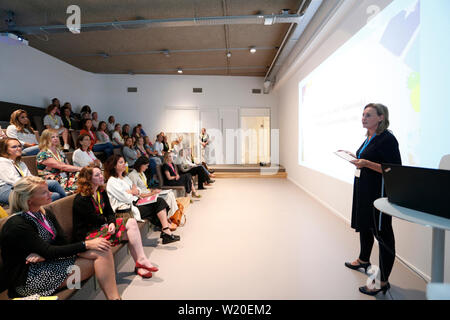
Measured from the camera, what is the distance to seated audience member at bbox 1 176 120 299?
1.38m

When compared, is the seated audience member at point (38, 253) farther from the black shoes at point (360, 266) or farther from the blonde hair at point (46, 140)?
the black shoes at point (360, 266)

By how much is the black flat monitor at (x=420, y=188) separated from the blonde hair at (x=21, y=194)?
2196 millimetres

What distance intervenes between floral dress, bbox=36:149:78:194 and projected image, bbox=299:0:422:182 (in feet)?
12.9

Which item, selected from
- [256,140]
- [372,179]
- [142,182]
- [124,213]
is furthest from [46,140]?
[256,140]

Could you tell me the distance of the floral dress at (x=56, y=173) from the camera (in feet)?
10.1

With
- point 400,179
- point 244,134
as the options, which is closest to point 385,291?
point 400,179

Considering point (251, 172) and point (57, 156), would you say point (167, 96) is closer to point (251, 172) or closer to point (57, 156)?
point (251, 172)

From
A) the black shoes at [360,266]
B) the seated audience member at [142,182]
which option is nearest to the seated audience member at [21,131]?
the seated audience member at [142,182]

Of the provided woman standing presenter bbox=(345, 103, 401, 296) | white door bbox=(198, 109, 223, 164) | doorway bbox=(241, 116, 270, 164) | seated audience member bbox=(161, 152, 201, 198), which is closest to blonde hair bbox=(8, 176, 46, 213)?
woman standing presenter bbox=(345, 103, 401, 296)

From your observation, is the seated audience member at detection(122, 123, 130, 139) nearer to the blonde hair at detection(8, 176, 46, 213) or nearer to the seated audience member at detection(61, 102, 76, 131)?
A: the seated audience member at detection(61, 102, 76, 131)

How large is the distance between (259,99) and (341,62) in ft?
18.7

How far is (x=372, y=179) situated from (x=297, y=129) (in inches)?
182

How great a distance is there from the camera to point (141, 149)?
6660mm

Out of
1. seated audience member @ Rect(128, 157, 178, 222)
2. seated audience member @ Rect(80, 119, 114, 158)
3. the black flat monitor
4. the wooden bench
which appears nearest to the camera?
the black flat monitor
